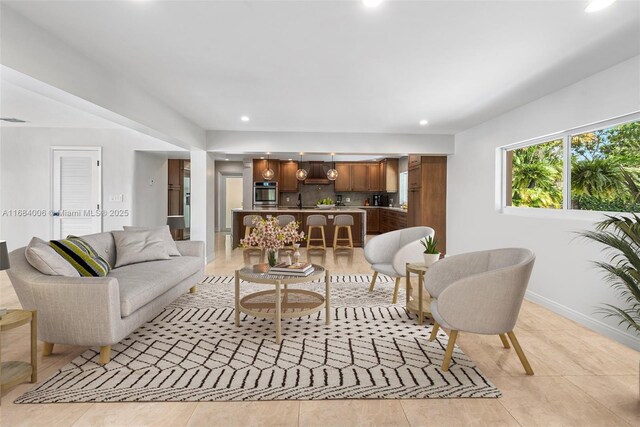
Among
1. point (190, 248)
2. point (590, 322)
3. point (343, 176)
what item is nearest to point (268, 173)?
point (343, 176)

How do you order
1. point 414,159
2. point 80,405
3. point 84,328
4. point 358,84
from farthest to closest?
point 414,159, point 358,84, point 84,328, point 80,405

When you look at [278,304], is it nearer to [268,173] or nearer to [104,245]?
[104,245]

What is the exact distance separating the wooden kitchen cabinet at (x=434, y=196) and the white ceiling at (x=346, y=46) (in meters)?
2.51

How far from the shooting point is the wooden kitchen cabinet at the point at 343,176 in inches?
440

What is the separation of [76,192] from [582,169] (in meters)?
7.27

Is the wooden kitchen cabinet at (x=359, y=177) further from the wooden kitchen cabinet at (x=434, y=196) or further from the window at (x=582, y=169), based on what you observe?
the window at (x=582, y=169)

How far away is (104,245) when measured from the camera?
3939mm

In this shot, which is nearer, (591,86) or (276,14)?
(276,14)

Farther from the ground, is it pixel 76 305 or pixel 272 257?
pixel 272 257

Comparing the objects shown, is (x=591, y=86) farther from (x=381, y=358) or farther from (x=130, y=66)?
(x=130, y=66)

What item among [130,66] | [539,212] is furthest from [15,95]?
[539,212]

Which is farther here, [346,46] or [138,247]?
[138,247]

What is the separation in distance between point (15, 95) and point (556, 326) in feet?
21.4

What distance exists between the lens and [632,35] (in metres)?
2.70
